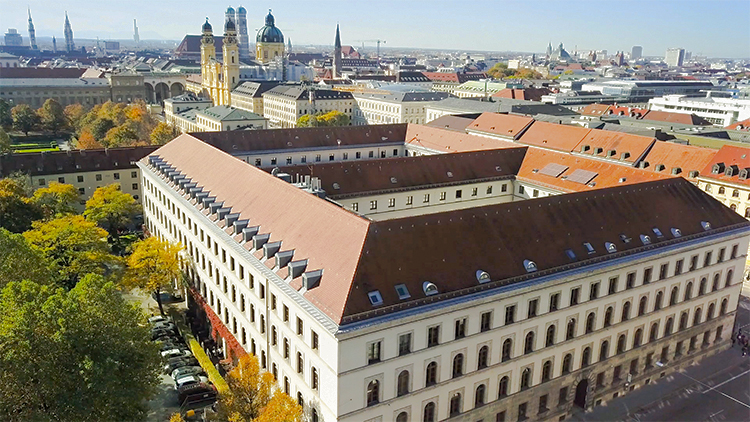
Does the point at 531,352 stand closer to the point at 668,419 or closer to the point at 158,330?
the point at 668,419

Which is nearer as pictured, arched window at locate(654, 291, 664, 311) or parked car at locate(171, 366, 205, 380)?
parked car at locate(171, 366, 205, 380)

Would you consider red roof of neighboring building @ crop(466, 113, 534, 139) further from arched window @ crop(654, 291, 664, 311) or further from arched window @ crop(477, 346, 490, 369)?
arched window @ crop(477, 346, 490, 369)

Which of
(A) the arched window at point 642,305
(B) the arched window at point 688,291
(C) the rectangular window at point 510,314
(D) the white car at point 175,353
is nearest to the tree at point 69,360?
(D) the white car at point 175,353

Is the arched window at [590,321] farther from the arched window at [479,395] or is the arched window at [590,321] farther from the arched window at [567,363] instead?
the arched window at [479,395]

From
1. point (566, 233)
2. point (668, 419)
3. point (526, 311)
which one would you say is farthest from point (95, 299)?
point (668, 419)

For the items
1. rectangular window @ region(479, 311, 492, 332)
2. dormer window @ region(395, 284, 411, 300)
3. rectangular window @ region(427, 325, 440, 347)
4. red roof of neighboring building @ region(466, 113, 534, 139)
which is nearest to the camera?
dormer window @ region(395, 284, 411, 300)

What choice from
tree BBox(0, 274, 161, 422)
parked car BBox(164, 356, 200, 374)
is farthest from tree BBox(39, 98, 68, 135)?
tree BBox(0, 274, 161, 422)

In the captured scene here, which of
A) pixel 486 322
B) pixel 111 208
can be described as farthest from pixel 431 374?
pixel 111 208
